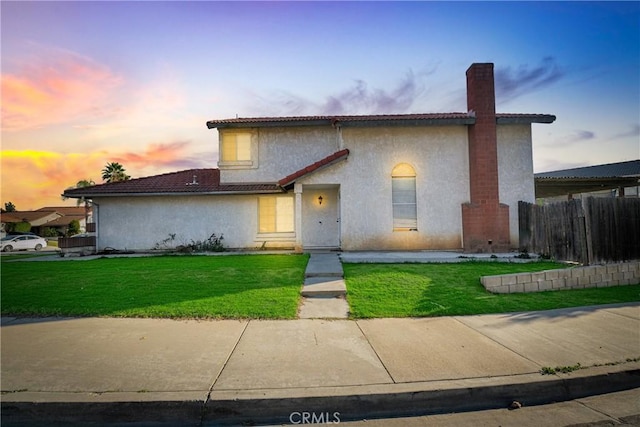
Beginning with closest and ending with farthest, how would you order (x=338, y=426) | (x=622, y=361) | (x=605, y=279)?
(x=338, y=426), (x=622, y=361), (x=605, y=279)

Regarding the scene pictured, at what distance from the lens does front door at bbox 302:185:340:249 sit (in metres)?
15.6

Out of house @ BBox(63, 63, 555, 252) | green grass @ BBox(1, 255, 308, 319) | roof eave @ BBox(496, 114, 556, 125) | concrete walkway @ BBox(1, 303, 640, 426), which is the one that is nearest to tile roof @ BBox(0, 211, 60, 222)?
house @ BBox(63, 63, 555, 252)

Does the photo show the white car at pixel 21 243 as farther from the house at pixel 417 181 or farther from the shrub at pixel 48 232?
the shrub at pixel 48 232

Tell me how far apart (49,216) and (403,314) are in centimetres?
7153

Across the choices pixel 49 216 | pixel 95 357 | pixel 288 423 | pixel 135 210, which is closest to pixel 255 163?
pixel 135 210

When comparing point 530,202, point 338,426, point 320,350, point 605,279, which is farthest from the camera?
point 530,202

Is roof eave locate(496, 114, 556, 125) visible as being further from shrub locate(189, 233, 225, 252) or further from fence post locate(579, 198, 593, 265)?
shrub locate(189, 233, 225, 252)

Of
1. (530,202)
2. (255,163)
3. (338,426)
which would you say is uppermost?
(255,163)

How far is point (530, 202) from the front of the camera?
532 inches

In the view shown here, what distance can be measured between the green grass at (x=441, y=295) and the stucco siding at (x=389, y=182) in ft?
14.7

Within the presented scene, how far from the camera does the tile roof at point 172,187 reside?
604 inches

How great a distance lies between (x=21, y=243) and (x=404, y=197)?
103 ft

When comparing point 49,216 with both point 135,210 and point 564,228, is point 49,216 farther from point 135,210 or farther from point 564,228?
point 564,228

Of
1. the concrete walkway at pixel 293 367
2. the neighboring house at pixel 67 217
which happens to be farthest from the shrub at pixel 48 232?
the concrete walkway at pixel 293 367
